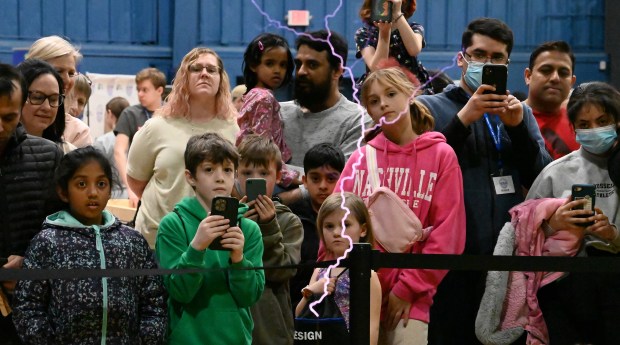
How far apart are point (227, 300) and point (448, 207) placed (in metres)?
0.91

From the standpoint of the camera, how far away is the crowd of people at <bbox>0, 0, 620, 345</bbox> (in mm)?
3795

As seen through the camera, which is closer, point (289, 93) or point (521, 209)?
point (521, 209)

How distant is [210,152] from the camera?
402cm

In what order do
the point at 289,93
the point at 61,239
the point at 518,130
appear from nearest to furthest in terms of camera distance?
1. the point at 61,239
2. the point at 518,130
3. the point at 289,93

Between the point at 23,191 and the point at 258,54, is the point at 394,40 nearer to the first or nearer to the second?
the point at 258,54

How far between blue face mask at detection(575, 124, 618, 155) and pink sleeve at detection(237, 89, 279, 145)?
1269mm

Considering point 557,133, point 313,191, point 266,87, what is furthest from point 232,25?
point 313,191

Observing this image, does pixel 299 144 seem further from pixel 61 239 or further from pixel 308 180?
pixel 61 239

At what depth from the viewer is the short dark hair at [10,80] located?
395 centimetres

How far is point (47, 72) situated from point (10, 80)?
14.5 inches

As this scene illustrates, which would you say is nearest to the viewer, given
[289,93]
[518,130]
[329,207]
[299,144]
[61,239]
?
[61,239]

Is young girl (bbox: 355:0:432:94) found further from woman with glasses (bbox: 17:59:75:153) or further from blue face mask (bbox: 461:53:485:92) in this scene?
woman with glasses (bbox: 17:59:75:153)

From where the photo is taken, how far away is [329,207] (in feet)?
13.6

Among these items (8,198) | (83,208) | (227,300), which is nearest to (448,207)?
(227,300)
